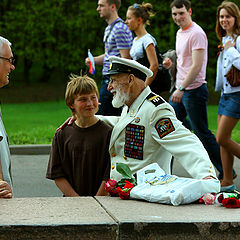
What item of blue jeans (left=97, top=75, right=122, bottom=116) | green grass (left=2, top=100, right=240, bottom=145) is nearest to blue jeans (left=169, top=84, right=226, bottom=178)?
blue jeans (left=97, top=75, right=122, bottom=116)

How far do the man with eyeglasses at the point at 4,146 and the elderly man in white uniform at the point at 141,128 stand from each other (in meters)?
0.75

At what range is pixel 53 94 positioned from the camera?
29.0m

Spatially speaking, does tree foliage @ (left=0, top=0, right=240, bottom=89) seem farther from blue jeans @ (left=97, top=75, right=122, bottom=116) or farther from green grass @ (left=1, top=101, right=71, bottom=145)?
blue jeans @ (left=97, top=75, right=122, bottom=116)

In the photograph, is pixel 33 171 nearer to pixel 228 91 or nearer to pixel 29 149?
pixel 29 149

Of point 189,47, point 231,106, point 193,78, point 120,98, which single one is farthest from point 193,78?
point 120,98

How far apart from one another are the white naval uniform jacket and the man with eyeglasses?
75 cm

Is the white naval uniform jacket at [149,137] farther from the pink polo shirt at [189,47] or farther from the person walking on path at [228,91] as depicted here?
the pink polo shirt at [189,47]

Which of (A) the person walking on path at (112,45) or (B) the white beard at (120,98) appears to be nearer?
(B) the white beard at (120,98)

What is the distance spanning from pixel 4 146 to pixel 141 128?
959mm

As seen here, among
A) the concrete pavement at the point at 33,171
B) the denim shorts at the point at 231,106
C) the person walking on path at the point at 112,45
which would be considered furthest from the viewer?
the person walking on path at the point at 112,45

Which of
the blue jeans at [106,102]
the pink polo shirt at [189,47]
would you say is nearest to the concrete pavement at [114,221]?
the pink polo shirt at [189,47]

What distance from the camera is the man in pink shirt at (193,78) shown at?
24.5 feet

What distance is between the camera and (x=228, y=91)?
7.07 m

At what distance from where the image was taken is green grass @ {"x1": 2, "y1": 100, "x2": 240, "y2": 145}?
1168cm
